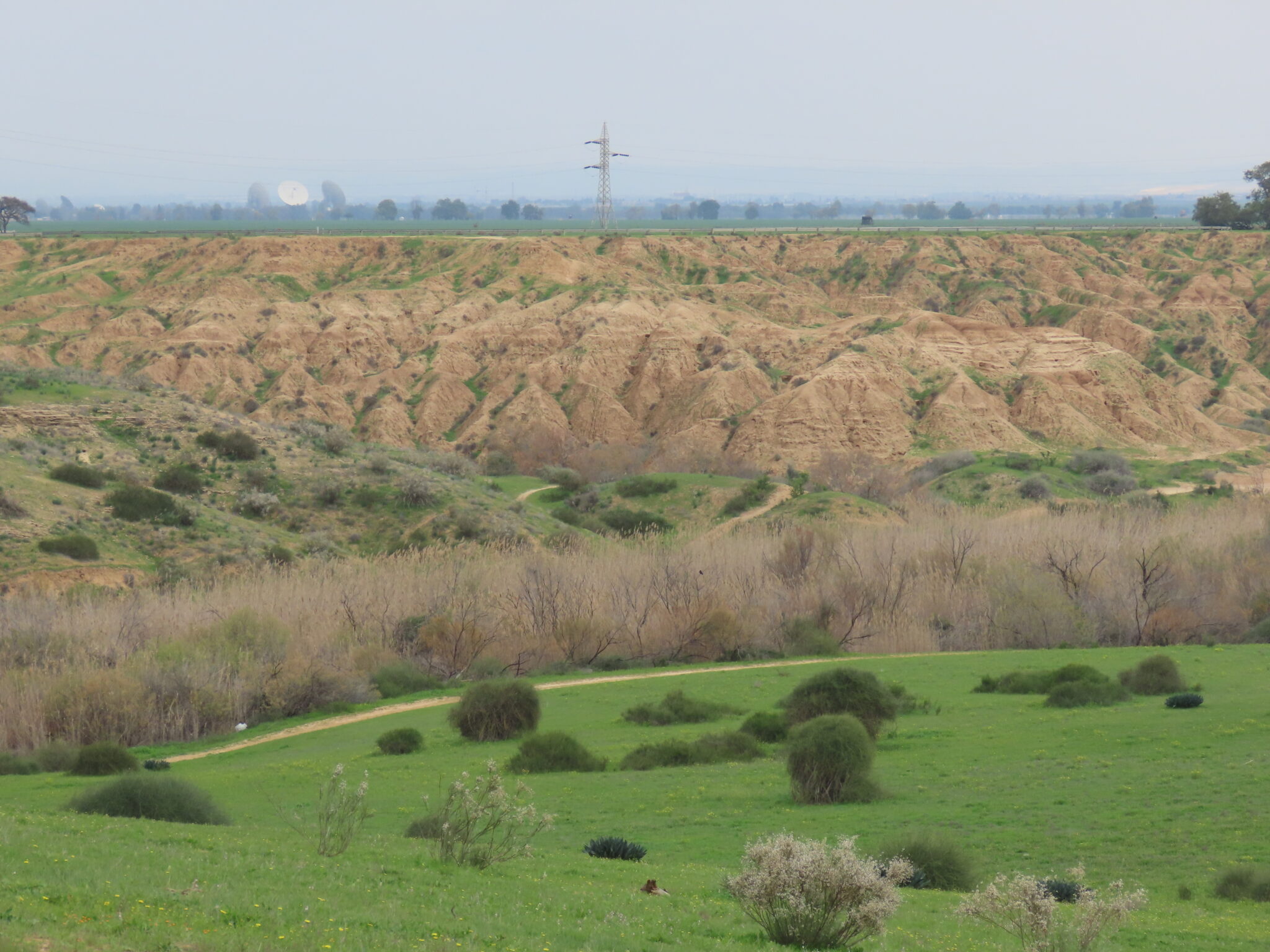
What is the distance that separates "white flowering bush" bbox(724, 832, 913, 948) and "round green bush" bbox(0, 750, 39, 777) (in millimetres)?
19441

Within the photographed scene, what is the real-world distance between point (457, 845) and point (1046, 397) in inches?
2640

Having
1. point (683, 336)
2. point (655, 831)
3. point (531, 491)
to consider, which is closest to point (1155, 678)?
point (655, 831)

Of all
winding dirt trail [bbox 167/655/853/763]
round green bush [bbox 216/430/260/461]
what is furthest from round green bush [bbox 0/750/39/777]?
round green bush [bbox 216/430/260/461]

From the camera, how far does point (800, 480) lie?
59750 mm

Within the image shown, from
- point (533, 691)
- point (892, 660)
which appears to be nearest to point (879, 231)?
point (892, 660)

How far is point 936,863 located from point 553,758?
9715 mm

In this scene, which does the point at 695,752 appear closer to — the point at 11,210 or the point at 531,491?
the point at 531,491

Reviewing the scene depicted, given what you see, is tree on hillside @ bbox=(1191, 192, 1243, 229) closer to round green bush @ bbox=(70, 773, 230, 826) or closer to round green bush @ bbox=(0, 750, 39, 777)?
round green bush @ bbox=(0, 750, 39, 777)

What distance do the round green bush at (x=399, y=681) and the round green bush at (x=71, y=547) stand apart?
1274 cm

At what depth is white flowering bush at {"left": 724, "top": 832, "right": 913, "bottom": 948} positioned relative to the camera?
32.6 ft

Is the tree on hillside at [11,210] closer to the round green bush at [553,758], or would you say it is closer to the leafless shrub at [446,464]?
the leafless shrub at [446,464]

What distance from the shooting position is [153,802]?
55.7 feet

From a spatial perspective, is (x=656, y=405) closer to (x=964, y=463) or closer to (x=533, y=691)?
(x=964, y=463)

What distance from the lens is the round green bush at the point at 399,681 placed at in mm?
33531
